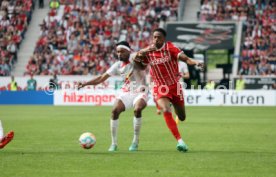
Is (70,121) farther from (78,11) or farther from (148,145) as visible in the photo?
(78,11)

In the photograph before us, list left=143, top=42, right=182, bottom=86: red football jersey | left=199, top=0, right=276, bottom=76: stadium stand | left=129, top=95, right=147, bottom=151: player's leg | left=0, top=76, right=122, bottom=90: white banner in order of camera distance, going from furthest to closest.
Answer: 1. left=0, top=76, right=122, bottom=90: white banner
2. left=199, top=0, right=276, bottom=76: stadium stand
3. left=129, top=95, right=147, bottom=151: player's leg
4. left=143, top=42, right=182, bottom=86: red football jersey

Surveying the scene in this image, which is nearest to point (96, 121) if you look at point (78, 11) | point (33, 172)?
point (33, 172)

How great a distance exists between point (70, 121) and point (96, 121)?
100 cm

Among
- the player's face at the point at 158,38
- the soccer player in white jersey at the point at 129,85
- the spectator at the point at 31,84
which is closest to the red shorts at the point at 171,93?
the soccer player in white jersey at the point at 129,85

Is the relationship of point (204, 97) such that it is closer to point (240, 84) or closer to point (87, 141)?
point (240, 84)

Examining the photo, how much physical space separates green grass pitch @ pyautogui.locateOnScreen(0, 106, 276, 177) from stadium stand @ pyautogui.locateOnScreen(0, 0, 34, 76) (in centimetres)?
2539

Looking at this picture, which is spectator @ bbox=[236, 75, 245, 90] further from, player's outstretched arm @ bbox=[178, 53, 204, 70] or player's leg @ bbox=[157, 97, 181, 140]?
player's outstretched arm @ bbox=[178, 53, 204, 70]

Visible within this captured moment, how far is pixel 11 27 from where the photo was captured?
51406mm

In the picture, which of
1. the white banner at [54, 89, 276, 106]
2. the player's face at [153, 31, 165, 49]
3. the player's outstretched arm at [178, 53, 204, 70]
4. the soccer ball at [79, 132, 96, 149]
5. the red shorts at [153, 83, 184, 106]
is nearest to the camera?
the player's outstretched arm at [178, 53, 204, 70]

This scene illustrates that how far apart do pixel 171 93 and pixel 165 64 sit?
24.7 inches

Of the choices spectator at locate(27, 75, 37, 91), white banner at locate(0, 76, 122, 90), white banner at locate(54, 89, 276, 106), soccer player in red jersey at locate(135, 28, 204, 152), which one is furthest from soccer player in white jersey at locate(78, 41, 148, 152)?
spectator at locate(27, 75, 37, 91)

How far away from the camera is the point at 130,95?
1548 centimetres

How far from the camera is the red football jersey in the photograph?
14.8m

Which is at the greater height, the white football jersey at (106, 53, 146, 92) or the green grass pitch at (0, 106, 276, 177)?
the white football jersey at (106, 53, 146, 92)
